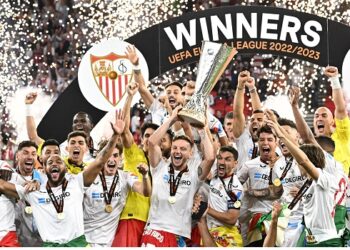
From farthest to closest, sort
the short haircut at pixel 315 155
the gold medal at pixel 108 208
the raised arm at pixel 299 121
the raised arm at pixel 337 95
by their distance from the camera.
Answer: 1. the raised arm at pixel 337 95
2. the raised arm at pixel 299 121
3. the gold medal at pixel 108 208
4. the short haircut at pixel 315 155

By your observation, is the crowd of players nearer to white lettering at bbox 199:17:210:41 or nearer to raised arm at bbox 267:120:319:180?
raised arm at bbox 267:120:319:180

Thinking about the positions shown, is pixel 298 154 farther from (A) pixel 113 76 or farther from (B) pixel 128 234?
(A) pixel 113 76

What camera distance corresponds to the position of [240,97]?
10.6 m

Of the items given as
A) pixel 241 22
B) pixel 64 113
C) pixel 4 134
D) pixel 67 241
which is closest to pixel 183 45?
pixel 241 22

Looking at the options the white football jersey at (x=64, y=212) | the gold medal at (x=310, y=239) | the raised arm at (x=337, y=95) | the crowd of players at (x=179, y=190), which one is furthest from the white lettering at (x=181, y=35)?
the gold medal at (x=310, y=239)

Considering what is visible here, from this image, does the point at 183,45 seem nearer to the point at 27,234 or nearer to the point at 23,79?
the point at 27,234

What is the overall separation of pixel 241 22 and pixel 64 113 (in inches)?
76.0

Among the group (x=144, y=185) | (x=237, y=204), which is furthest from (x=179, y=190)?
(x=237, y=204)

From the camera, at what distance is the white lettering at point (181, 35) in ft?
38.0

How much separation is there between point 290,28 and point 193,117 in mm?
2717

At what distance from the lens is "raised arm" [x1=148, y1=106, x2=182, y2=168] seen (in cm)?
939

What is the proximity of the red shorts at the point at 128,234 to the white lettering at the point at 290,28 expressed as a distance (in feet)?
9.26

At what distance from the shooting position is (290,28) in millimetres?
11594

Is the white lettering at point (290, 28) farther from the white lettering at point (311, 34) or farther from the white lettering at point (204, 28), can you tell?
the white lettering at point (204, 28)
